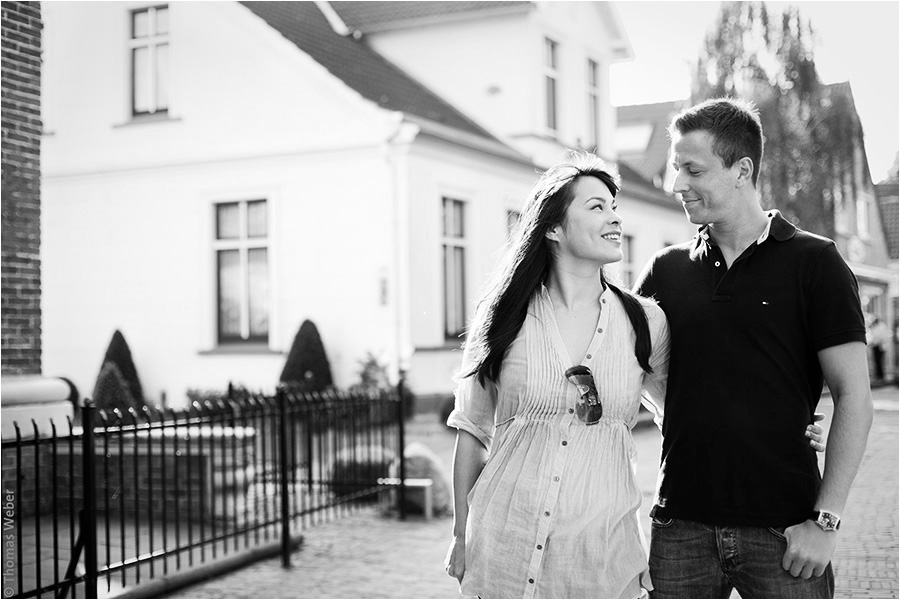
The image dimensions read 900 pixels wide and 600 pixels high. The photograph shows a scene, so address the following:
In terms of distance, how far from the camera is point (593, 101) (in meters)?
20.6

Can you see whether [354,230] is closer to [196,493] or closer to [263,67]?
[263,67]

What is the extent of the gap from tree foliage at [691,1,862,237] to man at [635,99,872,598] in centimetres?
1850

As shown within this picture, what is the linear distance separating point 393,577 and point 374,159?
9511 millimetres

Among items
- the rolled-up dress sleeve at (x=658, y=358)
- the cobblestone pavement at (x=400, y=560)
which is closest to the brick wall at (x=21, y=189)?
the cobblestone pavement at (x=400, y=560)

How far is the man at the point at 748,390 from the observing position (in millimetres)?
2516

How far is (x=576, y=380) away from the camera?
2.55 m

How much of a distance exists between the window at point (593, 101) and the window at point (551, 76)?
1654 mm

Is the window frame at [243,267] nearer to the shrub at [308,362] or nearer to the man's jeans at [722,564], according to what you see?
the shrub at [308,362]

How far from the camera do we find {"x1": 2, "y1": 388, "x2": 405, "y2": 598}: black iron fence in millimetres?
5391

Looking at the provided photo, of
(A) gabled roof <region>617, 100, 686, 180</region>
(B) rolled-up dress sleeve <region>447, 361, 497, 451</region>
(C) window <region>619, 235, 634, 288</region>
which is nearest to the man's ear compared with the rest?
(B) rolled-up dress sleeve <region>447, 361, 497, 451</region>

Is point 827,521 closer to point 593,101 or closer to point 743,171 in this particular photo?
point 743,171

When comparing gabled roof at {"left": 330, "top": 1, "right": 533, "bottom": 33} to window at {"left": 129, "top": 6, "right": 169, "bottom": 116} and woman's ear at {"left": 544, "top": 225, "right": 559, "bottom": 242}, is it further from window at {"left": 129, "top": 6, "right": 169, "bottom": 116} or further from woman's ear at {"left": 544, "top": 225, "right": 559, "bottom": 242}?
woman's ear at {"left": 544, "top": 225, "right": 559, "bottom": 242}

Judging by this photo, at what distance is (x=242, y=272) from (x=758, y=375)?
13.5m

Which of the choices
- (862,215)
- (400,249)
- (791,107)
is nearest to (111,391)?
(400,249)
